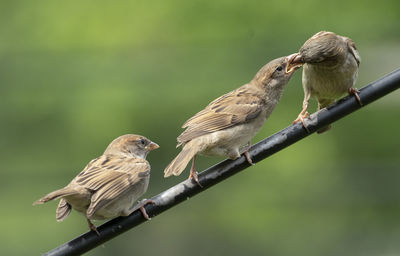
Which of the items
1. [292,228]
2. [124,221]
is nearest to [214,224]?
[292,228]

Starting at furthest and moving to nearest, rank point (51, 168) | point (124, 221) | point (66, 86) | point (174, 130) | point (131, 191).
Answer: point (66, 86)
point (51, 168)
point (174, 130)
point (131, 191)
point (124, 221)

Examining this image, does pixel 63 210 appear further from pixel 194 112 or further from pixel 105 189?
pixel 194 112

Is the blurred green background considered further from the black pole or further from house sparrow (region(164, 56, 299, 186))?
the black pole

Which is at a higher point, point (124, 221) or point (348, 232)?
point (124, 221)

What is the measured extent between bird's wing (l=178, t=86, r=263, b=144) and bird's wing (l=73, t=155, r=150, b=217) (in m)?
0.38

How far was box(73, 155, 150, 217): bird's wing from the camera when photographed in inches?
177

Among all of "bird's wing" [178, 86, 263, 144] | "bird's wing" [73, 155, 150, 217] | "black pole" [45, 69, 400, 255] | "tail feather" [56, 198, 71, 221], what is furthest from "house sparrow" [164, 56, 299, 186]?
"black pole" [45, 69, 400, 255]

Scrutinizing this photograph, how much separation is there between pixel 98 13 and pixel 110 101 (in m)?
1.96

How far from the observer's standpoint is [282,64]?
210 inches

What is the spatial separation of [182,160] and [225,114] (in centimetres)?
64

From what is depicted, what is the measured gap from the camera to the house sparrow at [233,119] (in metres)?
4.87

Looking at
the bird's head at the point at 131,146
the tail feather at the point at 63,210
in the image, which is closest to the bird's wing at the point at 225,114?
the bird's head at the point at 131,146

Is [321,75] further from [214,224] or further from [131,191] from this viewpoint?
[214,224]

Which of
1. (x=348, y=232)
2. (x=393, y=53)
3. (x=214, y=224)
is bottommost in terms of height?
(x=348, y=232)
